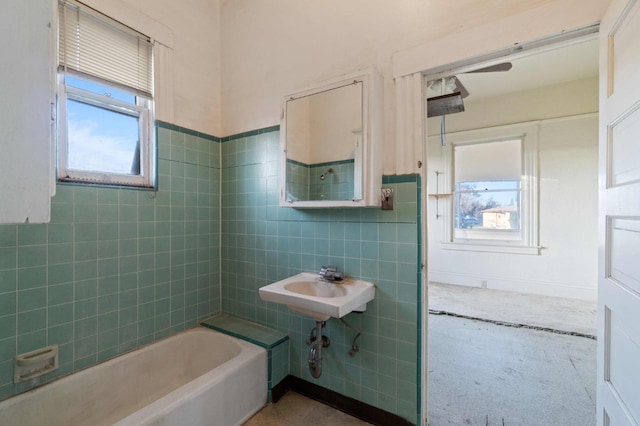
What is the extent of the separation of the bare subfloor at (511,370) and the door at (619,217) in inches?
31.8

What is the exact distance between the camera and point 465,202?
4.30 meters

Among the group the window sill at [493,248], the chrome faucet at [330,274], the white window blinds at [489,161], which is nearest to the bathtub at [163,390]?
the chrome faucet at [330,274]

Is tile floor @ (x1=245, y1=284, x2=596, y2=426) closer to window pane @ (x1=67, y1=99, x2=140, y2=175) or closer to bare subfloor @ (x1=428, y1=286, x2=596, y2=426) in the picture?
bare subfloor @ (x1=428, y1=286, x2=596, y2=426)

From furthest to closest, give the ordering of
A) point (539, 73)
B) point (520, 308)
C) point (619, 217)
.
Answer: point (539, 73) → point (520, 308) → point (619, 217)

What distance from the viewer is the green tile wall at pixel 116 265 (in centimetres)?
134

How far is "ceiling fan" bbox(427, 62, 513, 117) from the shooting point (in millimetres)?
1884

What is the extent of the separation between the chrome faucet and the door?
3.75 ft

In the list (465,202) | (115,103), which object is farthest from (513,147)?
(115,103)

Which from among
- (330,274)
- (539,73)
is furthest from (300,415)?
(539,73)

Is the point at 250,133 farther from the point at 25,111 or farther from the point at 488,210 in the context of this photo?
the point at 488,210

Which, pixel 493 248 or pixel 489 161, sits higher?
pixel 489 161

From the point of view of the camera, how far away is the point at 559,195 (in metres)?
3.63

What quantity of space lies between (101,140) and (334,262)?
164 cm

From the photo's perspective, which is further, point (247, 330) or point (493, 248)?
point (493, 248)
